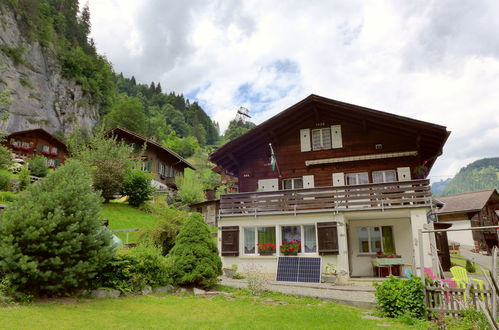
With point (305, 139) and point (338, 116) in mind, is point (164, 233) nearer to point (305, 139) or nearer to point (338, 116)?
point (305, 139)

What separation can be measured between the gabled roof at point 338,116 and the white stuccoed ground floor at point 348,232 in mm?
4235

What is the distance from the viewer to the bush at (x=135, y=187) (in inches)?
1212

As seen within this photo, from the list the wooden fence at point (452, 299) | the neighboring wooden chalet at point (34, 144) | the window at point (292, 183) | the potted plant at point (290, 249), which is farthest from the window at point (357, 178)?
the neighboring wooden chalet at point (34, 144)

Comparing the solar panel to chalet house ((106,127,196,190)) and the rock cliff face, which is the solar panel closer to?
chalet house ((106,127,196,190))

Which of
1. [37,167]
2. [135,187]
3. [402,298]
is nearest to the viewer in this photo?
[402,298]

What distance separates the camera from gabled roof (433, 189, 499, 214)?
150 feet

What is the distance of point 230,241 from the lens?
57.6 feet

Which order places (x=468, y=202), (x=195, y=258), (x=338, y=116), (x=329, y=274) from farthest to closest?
(x=468, y=202), (x=338, y=116), (x=329, y=274), (x=195, y=258)

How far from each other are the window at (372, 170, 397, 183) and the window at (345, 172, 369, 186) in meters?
0.46

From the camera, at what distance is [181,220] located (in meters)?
19.5

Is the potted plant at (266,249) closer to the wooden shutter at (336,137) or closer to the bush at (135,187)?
the wooden shutter at (336,137)

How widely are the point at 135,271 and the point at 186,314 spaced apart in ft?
11.2

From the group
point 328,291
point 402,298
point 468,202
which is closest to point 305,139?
point 328,291

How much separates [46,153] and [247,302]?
43.7 m
